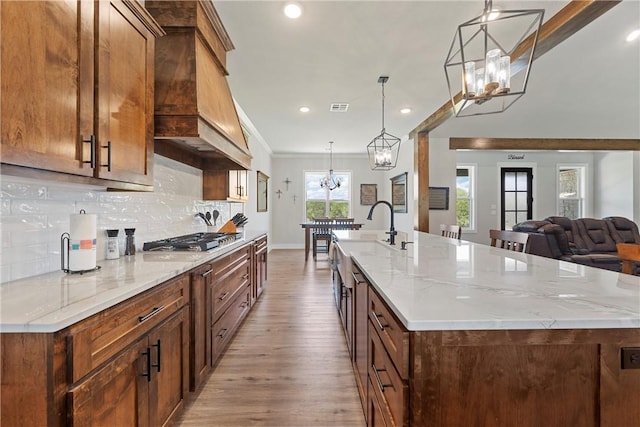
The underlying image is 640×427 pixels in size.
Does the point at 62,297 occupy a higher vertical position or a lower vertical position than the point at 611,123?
lower

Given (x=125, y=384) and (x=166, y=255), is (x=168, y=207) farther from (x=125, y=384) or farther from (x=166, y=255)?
(x=125, y=384)

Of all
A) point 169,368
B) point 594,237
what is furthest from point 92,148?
point 594,237

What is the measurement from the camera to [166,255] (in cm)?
199

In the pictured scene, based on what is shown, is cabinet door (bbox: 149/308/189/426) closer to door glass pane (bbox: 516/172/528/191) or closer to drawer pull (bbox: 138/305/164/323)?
drawer pull (bbox: 138/305/164/323)

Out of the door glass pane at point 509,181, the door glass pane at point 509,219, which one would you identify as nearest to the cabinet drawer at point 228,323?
the door glass pane at point 509,219

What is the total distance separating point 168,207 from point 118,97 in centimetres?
127

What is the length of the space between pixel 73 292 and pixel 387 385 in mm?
1219

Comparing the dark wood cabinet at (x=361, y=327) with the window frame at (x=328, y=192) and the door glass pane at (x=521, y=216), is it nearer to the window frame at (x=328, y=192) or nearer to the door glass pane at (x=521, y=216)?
the window frame at (x=328, y=192)

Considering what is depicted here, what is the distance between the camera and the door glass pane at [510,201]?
8.20 meters

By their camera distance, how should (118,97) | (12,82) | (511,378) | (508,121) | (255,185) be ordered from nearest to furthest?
(511,378), (12,82), (118,97), (508,121), (255,185)

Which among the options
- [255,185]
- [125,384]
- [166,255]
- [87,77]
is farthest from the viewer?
[255,185]

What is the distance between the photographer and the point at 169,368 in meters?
1.49

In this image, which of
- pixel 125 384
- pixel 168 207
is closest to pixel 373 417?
pixel 125 384

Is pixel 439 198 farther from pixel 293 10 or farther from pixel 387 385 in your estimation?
pixel 387 385
